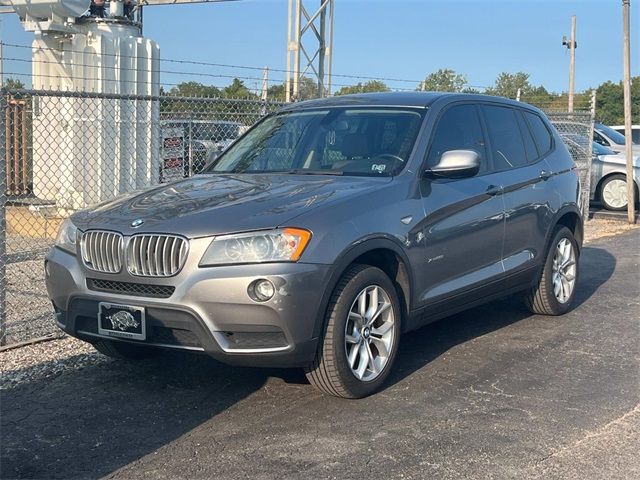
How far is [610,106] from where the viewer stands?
2199 inches

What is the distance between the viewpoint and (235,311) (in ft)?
13.7

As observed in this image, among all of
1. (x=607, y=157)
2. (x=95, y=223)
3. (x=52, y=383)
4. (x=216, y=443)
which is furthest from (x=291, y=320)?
(x=607, y=157)

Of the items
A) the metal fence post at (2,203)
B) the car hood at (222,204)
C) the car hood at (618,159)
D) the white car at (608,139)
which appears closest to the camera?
the car hood at (222,204)

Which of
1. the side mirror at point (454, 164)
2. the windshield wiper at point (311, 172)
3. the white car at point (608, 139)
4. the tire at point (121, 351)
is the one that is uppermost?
the white car at point (608, 139)

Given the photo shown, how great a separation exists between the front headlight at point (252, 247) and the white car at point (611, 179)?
12.9 metres

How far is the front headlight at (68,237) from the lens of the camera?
4.83 meters

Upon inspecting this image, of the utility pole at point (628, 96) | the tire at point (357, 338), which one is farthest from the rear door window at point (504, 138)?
the utility pole at point (628, 96)

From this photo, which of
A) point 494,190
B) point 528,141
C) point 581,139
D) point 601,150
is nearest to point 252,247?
point 494,190

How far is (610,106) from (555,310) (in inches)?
2092

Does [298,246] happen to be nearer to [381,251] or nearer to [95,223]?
[381,251]

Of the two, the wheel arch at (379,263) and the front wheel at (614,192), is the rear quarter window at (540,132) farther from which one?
the front wheel at (614,192)

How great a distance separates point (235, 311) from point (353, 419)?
917 mm

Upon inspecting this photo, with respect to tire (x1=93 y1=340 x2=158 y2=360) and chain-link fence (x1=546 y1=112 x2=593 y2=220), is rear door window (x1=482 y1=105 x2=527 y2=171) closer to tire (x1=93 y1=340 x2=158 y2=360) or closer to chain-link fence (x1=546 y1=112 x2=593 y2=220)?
tire (x1=93 y1=340 x2=158 y2=360)

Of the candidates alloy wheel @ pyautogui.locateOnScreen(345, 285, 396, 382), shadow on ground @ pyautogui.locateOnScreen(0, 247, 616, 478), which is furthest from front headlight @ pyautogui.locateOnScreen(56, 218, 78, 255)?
alloy wheel @ pyautogui.locateOnScreen(345, 285, 396, 382)
